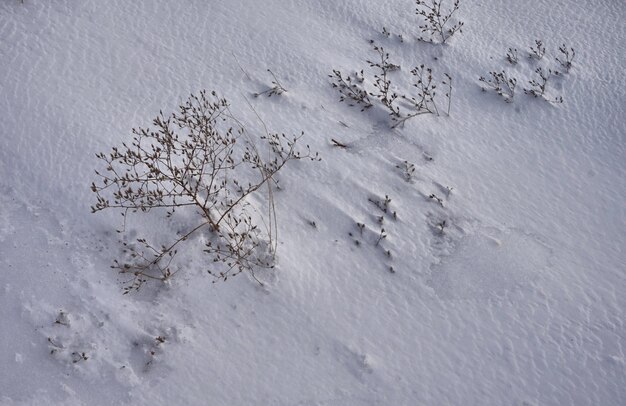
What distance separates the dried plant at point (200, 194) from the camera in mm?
3209

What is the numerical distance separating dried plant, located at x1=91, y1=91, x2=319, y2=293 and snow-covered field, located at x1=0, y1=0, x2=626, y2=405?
0.33 ft

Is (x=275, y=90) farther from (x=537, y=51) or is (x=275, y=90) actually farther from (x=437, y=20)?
(x=537, y=51)

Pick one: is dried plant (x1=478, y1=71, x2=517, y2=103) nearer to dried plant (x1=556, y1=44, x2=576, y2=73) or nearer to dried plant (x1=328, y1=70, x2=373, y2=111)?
dried plant (x1=556, y1=44, x2=576, y2=73)

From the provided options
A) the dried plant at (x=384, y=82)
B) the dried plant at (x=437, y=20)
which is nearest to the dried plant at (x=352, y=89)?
the dried plant at (x=384, y=82)

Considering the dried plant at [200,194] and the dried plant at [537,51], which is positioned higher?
the dried plant at [537,51]

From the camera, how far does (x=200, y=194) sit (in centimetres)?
352

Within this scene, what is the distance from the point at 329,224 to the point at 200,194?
0.94 meters

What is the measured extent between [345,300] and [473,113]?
6.79 feet

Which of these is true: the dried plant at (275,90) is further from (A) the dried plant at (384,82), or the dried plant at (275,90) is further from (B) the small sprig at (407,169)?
(B) the small sprig at (407,169)

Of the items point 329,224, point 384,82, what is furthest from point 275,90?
point 329,224

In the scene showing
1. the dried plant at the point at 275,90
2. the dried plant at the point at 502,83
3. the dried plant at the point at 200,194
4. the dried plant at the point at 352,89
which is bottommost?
the dried plant at the point at 200,194

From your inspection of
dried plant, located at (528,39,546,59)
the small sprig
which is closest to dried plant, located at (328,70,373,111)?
the small sprig

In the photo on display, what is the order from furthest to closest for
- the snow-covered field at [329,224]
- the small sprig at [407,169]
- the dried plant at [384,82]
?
the dried plant at [384,82] → the small sprig at [407,169] → the snow-covered field at [329,224]

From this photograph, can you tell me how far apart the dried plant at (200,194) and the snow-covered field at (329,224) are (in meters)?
0.10
